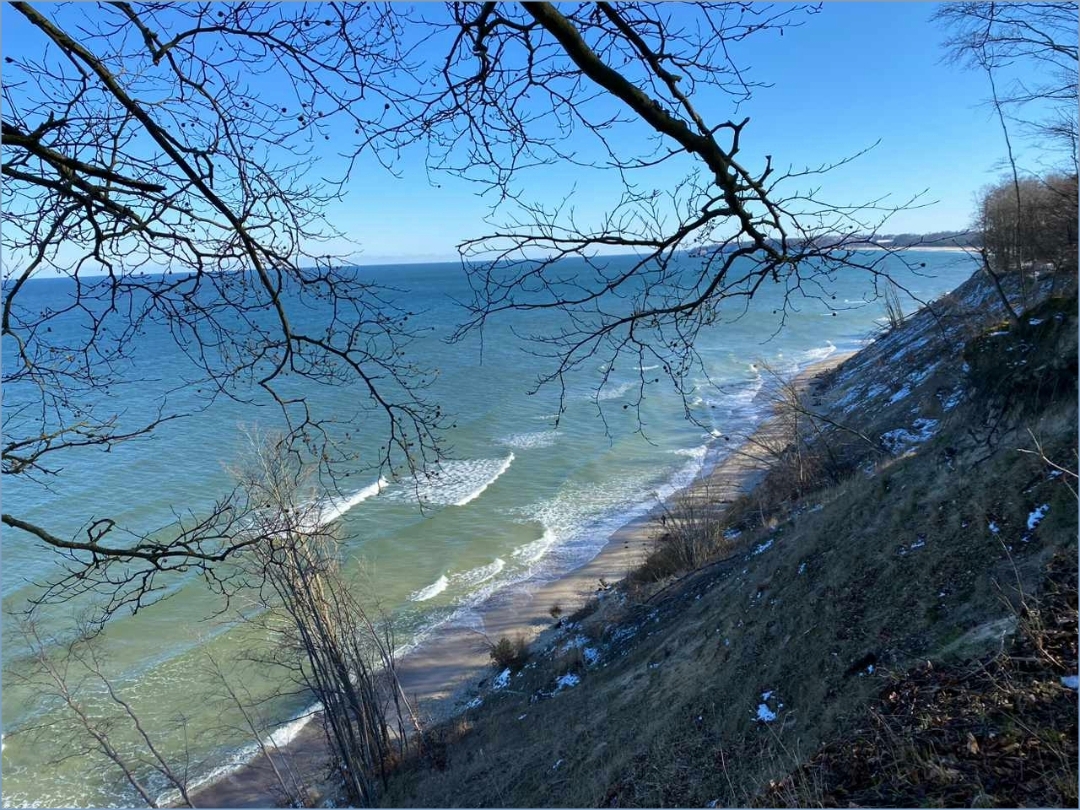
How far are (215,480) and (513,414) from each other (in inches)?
658

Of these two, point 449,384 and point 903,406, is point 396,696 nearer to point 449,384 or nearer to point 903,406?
point 903,406

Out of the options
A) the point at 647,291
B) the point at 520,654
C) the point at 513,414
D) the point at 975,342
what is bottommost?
the point at 520,654

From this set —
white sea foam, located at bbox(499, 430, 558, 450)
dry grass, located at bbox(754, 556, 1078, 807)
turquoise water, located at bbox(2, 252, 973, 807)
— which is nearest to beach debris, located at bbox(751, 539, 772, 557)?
turquoise water, located at bbox(2, 252, 973, 807)

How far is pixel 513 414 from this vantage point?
38219 mm

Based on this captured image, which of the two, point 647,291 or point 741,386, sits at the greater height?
point 647,291

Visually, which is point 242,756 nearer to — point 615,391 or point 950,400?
point 950,400

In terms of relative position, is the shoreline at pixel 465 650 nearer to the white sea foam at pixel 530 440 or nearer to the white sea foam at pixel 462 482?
the white sea foam at pixel 462 482

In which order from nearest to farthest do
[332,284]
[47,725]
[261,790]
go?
[332,284] < [261,790] < [47,725]

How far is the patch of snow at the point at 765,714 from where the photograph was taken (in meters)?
7.25

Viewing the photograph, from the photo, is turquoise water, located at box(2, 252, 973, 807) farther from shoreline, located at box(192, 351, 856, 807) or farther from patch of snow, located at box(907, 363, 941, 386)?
patch of snow, located at box(907, 363, 941, 386)

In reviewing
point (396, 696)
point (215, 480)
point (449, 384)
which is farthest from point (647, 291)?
point (449, 384)

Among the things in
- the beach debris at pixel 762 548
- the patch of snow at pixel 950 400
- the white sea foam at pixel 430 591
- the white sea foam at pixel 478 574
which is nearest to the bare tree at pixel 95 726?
the white sea foam at pixel 430 591

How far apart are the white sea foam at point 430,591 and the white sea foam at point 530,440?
1188 cm

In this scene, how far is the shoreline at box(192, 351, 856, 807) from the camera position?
15.3m
